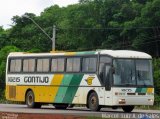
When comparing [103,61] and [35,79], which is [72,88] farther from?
[35,79]

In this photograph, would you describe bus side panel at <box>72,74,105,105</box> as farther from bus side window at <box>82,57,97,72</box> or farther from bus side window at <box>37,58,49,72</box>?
bus side window at <box>37,58,49,72</box>

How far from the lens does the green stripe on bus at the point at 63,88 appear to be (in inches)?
1256

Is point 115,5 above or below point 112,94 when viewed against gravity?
above

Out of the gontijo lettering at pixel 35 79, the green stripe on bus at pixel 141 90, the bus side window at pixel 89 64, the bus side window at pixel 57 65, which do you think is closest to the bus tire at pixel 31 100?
→ the gontijo lettering at pixel 35 79

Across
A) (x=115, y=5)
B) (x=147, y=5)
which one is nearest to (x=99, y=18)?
(x=115, y=5)

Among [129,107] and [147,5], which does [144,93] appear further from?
[147,5]

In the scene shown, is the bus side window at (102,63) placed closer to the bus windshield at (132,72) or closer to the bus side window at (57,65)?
the bus windshield at (132,72)

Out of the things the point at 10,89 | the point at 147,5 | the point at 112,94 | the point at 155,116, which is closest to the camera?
the point at 155,116

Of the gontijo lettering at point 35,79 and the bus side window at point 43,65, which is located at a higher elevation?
the bus side window at point 43,65

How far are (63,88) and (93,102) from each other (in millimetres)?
2962

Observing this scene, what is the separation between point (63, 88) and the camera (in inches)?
1282

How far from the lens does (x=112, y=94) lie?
29031 millimetres

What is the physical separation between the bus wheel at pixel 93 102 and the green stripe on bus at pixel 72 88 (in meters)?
1.20

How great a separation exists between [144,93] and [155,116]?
12147 millimetres
